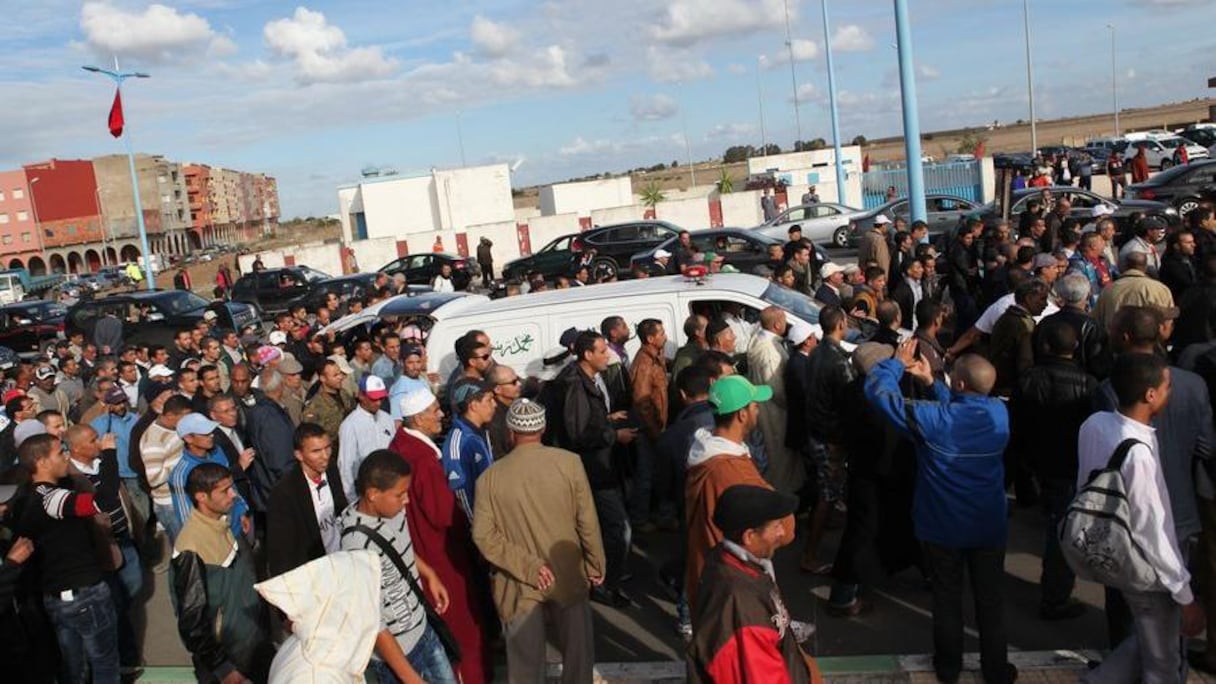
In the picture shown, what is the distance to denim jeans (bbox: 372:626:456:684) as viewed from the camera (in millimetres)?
4324

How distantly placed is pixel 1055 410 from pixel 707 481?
2.33 meters

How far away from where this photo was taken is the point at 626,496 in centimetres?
783

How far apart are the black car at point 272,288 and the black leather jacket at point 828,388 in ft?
68.8

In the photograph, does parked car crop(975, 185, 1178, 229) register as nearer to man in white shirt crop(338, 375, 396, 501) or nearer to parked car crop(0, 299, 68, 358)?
man in white shirt crop(338, 375, 396, 501)

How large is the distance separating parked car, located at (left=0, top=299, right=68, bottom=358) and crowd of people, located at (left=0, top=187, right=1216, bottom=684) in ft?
60.2

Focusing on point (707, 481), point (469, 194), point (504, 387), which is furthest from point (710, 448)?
point (469, 194)

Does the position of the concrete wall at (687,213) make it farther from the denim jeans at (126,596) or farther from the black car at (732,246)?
the denim jeans at (126,596)

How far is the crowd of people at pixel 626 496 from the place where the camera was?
3.89 metres

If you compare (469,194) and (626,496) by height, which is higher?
(469,194)

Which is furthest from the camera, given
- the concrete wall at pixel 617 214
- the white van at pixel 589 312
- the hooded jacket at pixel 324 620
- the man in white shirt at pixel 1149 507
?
the concrete wall at pixel 617 214

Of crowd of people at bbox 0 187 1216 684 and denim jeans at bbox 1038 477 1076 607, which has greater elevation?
crowd of people at bbox 0 187 1216 684

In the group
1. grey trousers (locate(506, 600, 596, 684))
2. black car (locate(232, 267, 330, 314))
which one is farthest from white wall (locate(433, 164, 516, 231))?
grey trousers (locate(506, 600, 596, 684))

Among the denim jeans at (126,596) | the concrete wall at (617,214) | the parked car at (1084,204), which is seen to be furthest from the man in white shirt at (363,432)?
the concrete wall at (617,214)

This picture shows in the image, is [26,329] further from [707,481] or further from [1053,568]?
[1053,568]
